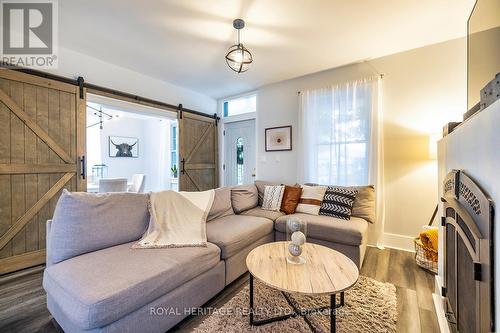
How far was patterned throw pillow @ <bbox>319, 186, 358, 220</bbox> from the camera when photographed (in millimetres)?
2684

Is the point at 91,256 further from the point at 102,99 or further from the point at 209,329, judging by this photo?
the point at 102,99

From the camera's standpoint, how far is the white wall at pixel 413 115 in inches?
104

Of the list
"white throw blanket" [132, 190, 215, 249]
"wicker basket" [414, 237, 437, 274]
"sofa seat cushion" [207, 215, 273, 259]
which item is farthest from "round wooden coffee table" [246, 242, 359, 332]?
"wicker basket" [414, 237, 437, 274]

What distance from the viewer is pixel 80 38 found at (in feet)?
8.41

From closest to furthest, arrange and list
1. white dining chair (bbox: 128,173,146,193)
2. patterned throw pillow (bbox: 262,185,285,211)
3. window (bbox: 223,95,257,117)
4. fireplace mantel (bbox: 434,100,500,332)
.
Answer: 1. fireplace mantel (bbox: 434,100,500,332)
2. patterned throw pillow (bbox: 262,185,285,211)
3. white dining chair (bbox: 128,173,146,193)
4. window (bbox: 223,95,257,117)

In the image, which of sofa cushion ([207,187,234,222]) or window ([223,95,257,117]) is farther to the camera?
window ([223,95,257,117])

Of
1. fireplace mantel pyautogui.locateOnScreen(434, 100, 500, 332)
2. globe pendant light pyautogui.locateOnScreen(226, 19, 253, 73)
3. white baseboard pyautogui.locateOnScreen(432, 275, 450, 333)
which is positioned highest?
globe pendant light pyautogui.locateOnScreen(226, 19, 253, 73)

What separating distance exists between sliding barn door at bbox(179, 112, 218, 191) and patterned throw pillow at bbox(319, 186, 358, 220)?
106 inches

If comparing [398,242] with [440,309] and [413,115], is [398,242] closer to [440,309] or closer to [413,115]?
[440,309]

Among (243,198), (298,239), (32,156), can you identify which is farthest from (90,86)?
(298,239)

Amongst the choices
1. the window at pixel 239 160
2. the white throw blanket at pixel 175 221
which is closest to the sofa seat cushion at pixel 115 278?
the white throw blanket at pixel 175 221

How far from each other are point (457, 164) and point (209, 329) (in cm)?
197

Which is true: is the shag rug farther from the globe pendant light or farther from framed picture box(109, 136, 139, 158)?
framed picture box(109, 136, 139, 158)

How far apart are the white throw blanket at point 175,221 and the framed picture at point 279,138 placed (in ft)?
7.05
